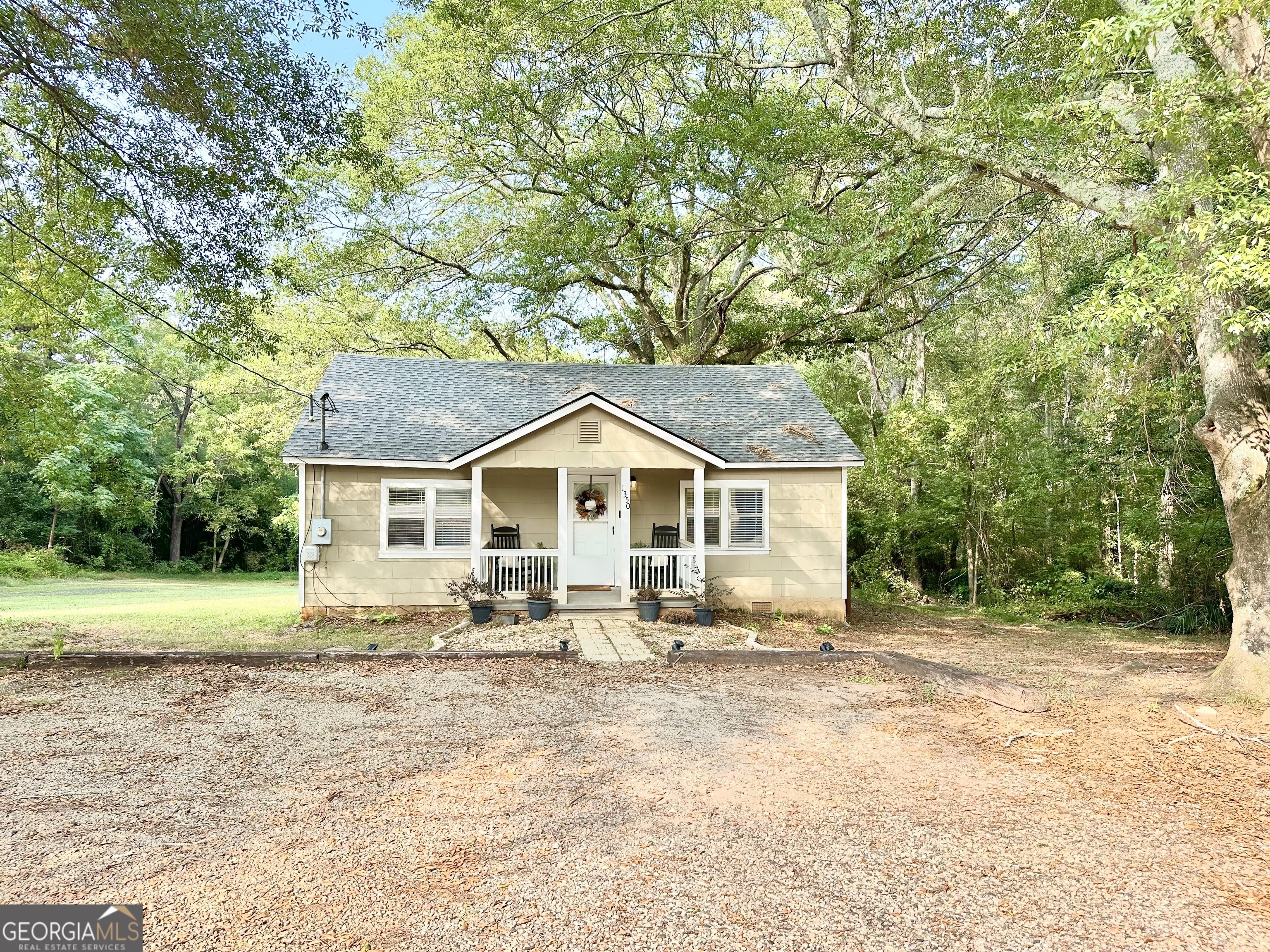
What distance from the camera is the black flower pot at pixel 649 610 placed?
11.6 m

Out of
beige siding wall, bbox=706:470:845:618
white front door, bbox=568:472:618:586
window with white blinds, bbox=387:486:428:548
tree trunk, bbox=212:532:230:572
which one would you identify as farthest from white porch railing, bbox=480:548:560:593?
tree trunk, bbox=212:532:230:572

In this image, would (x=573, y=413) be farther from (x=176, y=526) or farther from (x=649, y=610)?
(x=176, y=526)

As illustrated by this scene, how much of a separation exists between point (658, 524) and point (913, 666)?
6.42 metres

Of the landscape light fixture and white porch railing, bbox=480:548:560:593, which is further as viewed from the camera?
white porch railing, bbox=480:548:560:593

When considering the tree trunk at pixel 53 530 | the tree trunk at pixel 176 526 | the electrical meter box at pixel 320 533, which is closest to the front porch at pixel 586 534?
the electrical meter box at pixel 320 533

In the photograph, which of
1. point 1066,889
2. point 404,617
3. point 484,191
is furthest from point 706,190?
point 1066,889

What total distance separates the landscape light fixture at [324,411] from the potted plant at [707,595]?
20.7 feet

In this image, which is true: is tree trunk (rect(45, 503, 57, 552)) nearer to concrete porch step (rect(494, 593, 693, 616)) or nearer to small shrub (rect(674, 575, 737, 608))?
concrete porch step (rect(494, 593, 693, 616))

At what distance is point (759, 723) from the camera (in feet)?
20.6

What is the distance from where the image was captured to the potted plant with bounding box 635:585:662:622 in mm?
11648

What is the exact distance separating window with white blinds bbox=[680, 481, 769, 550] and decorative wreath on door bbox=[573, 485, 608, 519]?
1.65 meters

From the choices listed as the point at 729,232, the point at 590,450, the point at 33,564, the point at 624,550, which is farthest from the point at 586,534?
the point at 33,564

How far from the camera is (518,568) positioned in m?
12.5

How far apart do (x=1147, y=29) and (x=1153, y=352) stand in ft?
13.6
